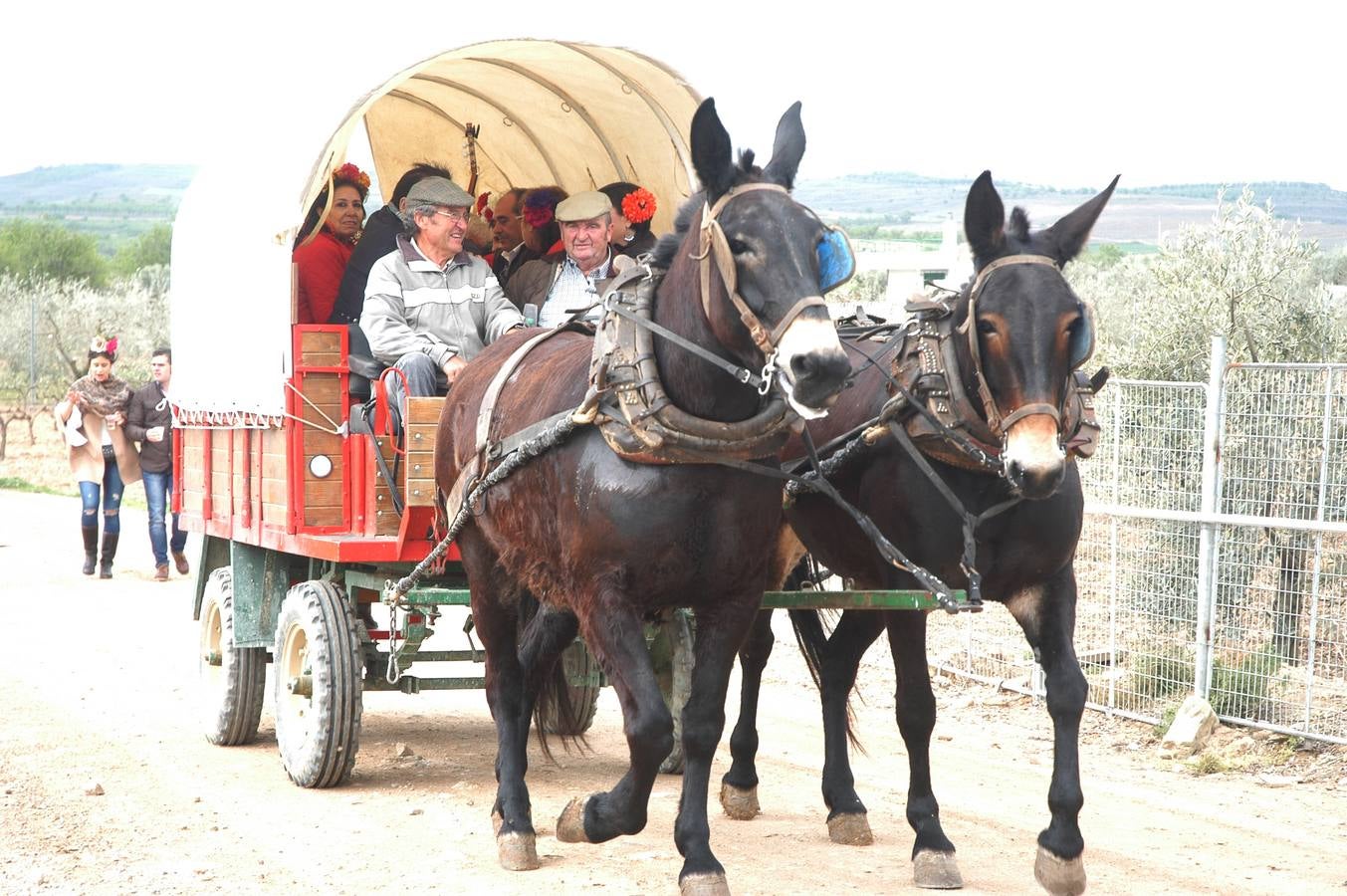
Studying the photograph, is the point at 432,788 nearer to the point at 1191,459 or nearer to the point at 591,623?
the point at 591,623

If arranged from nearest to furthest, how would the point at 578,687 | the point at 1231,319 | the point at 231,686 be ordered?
the point at 578,687, the point at 231,686, the point at 1231,319

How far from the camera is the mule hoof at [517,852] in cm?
557

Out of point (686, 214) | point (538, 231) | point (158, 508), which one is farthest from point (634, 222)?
point (158, 508)

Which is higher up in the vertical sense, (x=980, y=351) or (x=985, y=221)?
(x=985, y=221)

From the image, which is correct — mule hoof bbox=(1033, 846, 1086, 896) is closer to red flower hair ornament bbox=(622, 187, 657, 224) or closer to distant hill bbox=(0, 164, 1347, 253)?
red flower hair ornament bbox=(622, 187, 657, 224)

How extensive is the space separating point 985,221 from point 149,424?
11303mm

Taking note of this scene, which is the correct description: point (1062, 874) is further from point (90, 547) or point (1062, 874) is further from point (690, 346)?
point (90, 547)

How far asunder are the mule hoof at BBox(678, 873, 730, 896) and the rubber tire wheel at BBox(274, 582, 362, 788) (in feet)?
7.43

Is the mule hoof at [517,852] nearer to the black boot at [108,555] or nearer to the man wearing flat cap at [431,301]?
the man wearing flat cap at [431,301]

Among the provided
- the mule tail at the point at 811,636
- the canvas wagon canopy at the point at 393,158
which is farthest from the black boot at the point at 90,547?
the mule tail at the point at 811,636

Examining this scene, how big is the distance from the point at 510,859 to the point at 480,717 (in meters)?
3.36

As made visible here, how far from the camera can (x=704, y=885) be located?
4812 millimetres

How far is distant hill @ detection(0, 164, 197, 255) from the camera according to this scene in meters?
137

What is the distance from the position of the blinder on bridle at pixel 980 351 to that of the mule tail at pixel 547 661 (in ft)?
5.69
